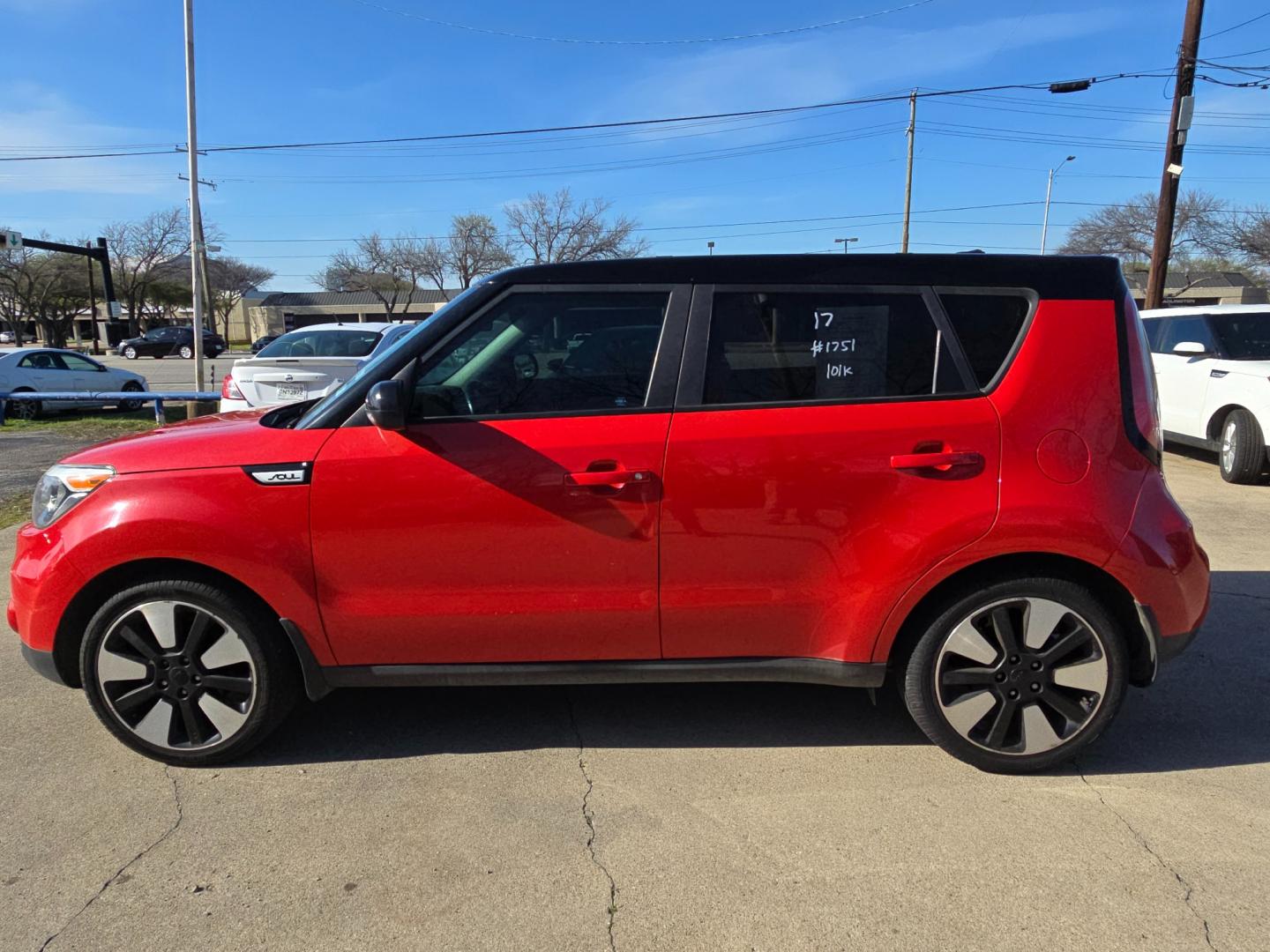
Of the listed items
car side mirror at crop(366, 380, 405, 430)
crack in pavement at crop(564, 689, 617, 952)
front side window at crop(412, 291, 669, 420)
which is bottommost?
crack in pavement at crop(564, 689, 617, 952)

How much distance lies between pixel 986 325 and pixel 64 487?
3425 millimetres

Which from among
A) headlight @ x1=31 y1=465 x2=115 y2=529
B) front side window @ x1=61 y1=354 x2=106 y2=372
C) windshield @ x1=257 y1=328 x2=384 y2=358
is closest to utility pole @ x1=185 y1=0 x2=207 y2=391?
front side window @ x1=61 y1=354 x2=106 y2=372

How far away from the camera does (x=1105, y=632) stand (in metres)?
2.90

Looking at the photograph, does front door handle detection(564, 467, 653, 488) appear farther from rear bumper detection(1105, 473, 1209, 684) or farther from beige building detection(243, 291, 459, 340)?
beige building detection(243, 291, 459, 340)

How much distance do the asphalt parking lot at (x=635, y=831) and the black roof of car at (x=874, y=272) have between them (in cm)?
181

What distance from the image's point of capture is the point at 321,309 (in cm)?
8669

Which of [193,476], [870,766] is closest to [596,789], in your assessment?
[870,766]

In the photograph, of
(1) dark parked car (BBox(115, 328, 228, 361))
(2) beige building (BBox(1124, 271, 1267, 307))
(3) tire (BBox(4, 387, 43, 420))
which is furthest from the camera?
(2) beige building (BBox(1124, 271, 1267, 307))

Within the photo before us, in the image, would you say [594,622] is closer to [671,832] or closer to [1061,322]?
[671,832]

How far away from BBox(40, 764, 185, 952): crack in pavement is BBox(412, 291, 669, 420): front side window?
1.66 meters

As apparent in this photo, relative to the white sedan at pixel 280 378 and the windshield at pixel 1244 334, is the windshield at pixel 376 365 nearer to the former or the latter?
the white sedan at pixel 280 378

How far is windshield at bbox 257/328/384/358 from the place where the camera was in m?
11.1

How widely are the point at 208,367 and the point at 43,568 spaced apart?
37.7 m

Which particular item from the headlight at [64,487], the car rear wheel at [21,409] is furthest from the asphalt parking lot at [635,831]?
the car rear wheel at [21,409]
